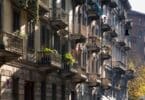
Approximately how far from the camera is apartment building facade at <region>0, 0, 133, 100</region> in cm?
2981

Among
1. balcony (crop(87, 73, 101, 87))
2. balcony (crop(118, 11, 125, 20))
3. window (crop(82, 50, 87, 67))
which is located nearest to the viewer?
window (crop(82, 50, 87, 67))

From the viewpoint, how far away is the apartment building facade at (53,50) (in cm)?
2981

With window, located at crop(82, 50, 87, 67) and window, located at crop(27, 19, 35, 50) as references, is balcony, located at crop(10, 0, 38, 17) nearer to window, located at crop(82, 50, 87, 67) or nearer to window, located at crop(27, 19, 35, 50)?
window, located at crop(27, 19, 35, 50)

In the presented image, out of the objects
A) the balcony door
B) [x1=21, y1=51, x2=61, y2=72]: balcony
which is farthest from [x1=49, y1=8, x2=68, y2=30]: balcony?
the balcony door

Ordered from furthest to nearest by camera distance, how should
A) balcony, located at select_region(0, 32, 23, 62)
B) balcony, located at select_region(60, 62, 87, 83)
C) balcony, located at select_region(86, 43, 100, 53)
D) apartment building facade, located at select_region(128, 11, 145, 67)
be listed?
apartment building facade, located at select_region(128, 11, 145, 67) → balcony, located at select_region(86, 43, 100, 53) → balcony, located at select_region(60, 62, 87, 83) → balcony, located at select_region(0, 32, 23, 62)

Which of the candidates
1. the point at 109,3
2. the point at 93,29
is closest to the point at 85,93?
the point at 93,29

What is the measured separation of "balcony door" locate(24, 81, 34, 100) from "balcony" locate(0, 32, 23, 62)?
5.39 m

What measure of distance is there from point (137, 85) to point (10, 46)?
60.6m

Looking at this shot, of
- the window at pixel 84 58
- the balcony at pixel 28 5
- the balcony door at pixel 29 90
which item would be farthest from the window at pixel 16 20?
the window at pixel 84 58

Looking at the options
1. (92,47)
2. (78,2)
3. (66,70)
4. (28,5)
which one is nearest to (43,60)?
(28,5)

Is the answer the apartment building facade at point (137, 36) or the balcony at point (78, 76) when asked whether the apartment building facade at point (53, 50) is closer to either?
the balcony at point (78, 76)

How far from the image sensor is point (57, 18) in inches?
1476

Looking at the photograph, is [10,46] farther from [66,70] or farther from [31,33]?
[66,70]

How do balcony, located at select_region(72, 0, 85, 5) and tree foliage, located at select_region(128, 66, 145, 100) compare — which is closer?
balcony, located at select_region(72, 0, 85, 5)
